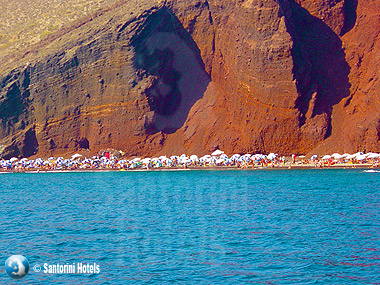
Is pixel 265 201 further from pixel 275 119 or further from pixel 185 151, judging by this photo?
pixel 185 151

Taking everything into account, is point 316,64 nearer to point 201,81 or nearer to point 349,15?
point 349,15

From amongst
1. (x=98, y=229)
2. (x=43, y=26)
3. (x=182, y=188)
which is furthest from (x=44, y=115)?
(x=98, y=229)

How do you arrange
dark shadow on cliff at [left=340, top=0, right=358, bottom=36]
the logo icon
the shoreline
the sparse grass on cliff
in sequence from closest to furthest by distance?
1. the logo icon
2. the shoreline
3. dark shadow on cliff at [left=340, top=0, right=358, bottom=36]
4. the sparse grass on cliff

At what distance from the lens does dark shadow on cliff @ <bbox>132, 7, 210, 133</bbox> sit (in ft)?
346

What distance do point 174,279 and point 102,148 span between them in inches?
3500

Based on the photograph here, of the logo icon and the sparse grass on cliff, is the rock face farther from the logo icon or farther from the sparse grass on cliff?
the logo icon

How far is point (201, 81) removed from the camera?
356 feet

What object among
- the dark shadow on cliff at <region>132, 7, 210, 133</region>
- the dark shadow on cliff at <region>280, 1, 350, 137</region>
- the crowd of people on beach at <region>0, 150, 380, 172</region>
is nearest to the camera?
the crowd of people on beach at <region>0, 150, 380, 172</region>

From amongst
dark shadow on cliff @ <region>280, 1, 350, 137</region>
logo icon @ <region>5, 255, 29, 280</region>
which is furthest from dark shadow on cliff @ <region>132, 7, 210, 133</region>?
logo icon @ <region>5, 255, 29, 280</region>

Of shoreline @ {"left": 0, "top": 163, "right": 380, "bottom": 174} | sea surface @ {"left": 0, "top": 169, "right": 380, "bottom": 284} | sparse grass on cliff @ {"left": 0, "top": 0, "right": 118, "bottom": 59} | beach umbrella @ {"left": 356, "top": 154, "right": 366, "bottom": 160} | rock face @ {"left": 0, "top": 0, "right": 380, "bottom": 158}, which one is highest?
sparse grass on cliff @ {"left": 0, "top": 0, "right": 118, "bottom": 59}

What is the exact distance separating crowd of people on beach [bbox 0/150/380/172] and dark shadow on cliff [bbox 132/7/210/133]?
32.0ft

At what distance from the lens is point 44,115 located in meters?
114

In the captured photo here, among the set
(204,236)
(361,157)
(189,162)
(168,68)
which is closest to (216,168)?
(189,162)

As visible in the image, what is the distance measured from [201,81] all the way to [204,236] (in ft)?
267
